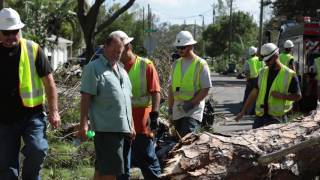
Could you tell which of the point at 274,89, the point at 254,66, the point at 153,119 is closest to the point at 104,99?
the point at 153,119

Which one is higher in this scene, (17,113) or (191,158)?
(17,113)

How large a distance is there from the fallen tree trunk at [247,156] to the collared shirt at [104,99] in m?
0.61

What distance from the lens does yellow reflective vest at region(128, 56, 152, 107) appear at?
6992 mm

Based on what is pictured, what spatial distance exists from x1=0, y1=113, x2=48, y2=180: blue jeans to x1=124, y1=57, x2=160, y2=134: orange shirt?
4.41 ft

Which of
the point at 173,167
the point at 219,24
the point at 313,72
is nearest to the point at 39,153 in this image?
the point at 173,167

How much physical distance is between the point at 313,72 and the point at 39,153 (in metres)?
10.2

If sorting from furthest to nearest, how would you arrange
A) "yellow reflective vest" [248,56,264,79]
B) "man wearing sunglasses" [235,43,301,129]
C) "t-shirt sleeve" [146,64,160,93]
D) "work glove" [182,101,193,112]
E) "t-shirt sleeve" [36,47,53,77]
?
1. "yellow reflective vest" [248,56,264,79]
2. "man wearing sunglasses" [235,43,301,129]
3. "work glove" [182,101,193,112]
4. "t-shirt sleeve" [146,64,160,93]
5. "t-shirt sleeve" [36,47,53,77]

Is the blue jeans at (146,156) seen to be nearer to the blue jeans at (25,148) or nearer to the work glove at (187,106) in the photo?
the work glove at (187,106)

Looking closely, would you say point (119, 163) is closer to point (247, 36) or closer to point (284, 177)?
point (284, 177)

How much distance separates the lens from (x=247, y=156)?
6.31 m

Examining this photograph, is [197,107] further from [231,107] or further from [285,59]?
[231,107]

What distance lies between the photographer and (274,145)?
21.9ft

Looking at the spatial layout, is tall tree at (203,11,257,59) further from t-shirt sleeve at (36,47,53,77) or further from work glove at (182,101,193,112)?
t-shirt sleeve at (36,47,53,77)

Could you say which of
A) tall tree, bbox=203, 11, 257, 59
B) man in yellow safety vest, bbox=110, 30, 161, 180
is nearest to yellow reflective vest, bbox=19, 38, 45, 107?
man in yellow safety vest, bbox=110, 30, 161, 180
